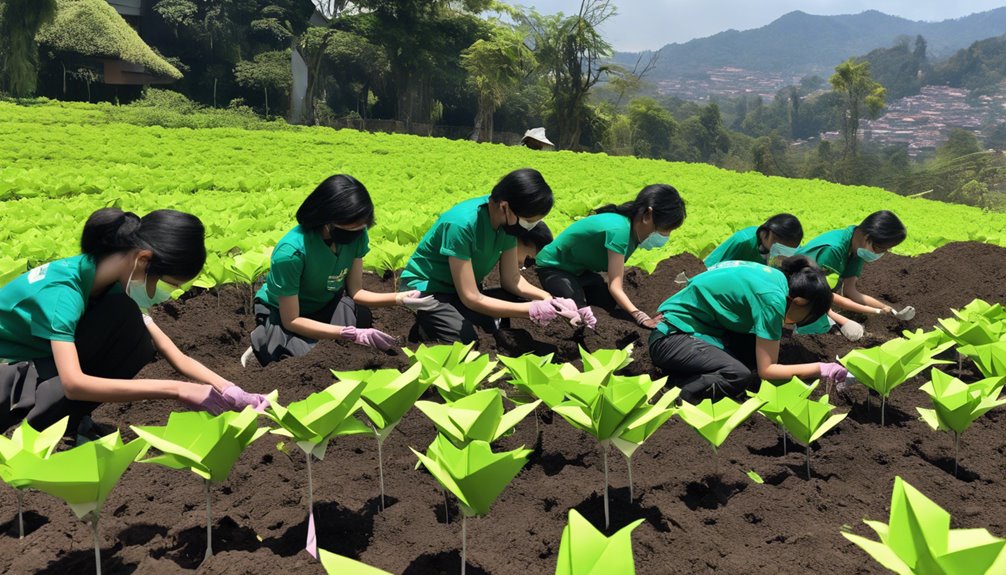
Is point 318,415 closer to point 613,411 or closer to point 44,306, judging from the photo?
point 613,411

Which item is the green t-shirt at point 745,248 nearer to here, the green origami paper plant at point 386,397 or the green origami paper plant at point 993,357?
the green origami paper plant at point 993,357

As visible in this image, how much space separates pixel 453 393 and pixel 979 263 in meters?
5.93

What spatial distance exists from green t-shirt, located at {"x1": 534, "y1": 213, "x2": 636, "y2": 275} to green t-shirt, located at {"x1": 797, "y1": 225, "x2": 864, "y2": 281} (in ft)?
4.22

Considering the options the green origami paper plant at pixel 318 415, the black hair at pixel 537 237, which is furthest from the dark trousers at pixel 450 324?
the green origami paper plant at pixel 318 415

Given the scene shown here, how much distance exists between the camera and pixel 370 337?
3.44 meters

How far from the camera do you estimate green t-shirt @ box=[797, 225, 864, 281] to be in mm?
5129

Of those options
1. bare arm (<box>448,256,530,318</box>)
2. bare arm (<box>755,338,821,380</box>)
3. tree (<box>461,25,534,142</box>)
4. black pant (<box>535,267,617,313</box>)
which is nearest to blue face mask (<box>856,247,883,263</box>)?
black pant (<box>535,267,617,313</box>)

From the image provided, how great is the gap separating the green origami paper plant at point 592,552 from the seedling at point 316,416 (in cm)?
83

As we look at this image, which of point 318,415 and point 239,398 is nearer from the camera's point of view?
point 318,415

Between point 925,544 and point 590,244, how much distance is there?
3.68m

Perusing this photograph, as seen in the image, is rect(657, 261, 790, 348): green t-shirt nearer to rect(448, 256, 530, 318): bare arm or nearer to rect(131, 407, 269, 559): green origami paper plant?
rect(448, 256, 530, 318): bare arm

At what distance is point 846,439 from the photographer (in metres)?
2.76

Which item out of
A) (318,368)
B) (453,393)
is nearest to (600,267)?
(318,368)

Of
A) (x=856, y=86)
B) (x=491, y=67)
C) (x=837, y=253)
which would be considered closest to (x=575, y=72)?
(x=491, y=67)
